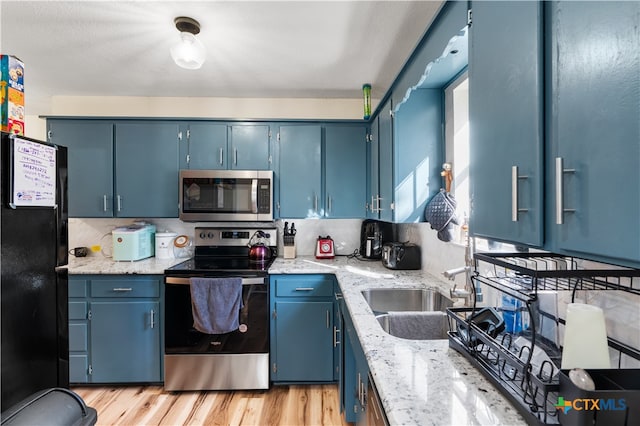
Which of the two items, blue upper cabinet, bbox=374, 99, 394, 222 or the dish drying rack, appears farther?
blue upper cabinet, bbox=374, 99, 394, 222

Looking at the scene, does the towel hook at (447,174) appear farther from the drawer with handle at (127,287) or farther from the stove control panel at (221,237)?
the drawer with handle at (127,287)

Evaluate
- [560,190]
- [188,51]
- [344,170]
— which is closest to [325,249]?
[344,170]

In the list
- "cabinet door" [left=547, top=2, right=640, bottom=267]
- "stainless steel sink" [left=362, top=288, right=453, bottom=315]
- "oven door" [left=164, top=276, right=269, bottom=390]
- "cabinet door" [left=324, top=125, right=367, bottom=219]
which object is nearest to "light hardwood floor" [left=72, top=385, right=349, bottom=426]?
"oven door" [left=164, top=276, right=269, bottom=390]

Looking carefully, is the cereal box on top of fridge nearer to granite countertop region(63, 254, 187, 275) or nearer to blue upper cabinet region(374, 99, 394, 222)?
granite countertop region(63, 254, 187, 275)

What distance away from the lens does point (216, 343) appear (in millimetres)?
2176

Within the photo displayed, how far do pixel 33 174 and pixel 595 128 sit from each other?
68.7 inches

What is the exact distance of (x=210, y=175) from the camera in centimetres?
248

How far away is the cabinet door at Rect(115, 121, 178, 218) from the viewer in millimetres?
2553

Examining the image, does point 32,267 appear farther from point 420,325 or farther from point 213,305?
point 420,325

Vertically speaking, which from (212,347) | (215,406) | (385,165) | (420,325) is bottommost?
(215,406)

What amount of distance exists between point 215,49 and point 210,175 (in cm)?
96

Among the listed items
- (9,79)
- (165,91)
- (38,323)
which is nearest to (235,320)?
(38,323)

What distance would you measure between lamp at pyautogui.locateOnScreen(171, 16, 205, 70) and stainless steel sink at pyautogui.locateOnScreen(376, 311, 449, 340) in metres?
1.75

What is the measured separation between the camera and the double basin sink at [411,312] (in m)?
1.38
